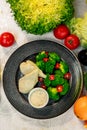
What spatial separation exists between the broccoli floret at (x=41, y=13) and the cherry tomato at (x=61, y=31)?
45 mm

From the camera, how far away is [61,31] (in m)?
1.90

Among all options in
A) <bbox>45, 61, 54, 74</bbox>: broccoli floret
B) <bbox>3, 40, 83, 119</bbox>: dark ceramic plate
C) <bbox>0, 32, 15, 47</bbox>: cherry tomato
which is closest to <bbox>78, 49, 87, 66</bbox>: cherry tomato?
<bbox>3, 40, 83, 119</bbox>: dark ceramic plate

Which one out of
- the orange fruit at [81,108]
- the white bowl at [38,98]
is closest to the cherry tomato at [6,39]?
the white bowl at [38,98]

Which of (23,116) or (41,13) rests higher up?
(41,13)

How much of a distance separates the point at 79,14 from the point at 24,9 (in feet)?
0.85

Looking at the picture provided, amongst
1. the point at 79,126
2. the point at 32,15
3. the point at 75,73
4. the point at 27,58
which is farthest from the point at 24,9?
the point at 79,126

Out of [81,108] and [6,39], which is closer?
[81,108]

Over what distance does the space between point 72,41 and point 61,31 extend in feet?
0.21

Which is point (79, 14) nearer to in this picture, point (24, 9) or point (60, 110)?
point (24, 9)

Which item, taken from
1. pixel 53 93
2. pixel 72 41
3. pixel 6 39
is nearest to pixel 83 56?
pixel 72 41

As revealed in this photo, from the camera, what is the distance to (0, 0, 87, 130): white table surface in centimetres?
191

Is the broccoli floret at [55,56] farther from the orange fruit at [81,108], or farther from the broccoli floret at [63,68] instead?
the orange fruit at [81,108]

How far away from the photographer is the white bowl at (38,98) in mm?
1853

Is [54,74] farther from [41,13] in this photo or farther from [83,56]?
[41,13]
